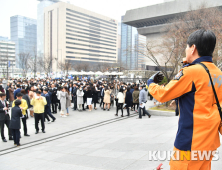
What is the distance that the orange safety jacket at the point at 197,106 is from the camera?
1684 mm

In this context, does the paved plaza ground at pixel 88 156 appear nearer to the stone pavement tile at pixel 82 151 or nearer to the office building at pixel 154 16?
the stone pavement tile at pixel 82 151

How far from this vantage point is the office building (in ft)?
160

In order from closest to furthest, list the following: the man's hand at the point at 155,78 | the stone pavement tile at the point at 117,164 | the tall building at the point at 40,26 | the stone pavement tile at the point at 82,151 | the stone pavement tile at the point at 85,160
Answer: the man's hand at the point at 155,78
the stone pavement tile at the point at 117,164
the stone pavement tile at the point at 85,160
the stone pavement tile at the point at 82,151
the tall building at the point at 40,26

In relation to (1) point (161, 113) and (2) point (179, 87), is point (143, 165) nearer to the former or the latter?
(2) point (179, 87)

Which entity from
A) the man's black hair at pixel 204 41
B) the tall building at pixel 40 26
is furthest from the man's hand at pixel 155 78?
the tall building at pixel 40 26

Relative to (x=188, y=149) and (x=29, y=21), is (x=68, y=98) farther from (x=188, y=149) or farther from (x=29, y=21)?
(x=29, y=21)

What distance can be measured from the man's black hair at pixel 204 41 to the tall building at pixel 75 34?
332 feet

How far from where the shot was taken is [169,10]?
50000 millimetres

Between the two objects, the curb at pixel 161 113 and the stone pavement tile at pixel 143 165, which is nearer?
the stone pavement tile at pixel 143 165

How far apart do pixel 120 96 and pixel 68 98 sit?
134 inches

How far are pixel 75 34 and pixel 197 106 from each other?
124 meters

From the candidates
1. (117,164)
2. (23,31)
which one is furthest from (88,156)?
(23,31)

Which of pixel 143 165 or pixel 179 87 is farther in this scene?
pixel 143 165

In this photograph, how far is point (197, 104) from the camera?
67.3 inches
